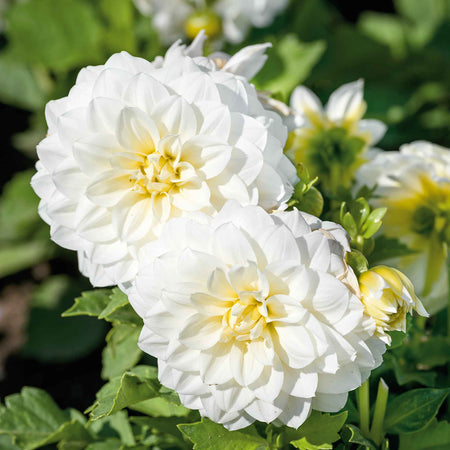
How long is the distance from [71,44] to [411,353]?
1200 millimetres

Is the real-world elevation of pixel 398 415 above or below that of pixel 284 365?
below

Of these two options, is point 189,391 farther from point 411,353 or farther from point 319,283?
point 411,353

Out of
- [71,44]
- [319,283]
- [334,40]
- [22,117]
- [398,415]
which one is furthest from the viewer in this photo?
[22,117]

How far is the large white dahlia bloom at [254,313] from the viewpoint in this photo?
60 cm

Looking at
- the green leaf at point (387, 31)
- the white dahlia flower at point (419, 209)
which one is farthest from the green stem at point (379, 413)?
the green leaf at point (387, 31)

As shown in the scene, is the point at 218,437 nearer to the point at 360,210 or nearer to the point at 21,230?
the point at 360,210

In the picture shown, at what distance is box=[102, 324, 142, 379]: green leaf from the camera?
2.91ft

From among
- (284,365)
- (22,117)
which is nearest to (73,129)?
(284,365)

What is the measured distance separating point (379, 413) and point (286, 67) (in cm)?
71

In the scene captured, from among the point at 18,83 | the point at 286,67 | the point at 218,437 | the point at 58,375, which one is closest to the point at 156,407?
the point at 218,437

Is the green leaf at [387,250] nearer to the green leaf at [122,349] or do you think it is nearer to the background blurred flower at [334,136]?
the background blurred flower at [334,136]

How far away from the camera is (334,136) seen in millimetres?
1004

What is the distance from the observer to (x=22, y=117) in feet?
7.34

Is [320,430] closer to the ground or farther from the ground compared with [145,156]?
closer to the ground
